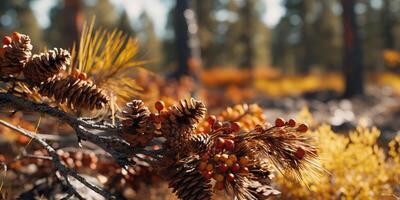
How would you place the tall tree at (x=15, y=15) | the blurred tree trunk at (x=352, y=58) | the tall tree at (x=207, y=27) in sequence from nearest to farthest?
1. the blurred tree trunk at (x=352, y=58)
2. the tall tree at (x=15, y=15)
3. the tall tree at (x=207, y=27)

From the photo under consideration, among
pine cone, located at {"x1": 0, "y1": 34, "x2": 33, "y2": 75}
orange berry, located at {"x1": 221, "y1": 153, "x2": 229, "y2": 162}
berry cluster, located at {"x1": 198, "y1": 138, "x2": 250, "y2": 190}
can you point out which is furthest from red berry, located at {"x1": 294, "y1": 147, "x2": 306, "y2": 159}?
pine cone, located at {"x1": 0, "y1": 34, "x2": 33, "y2": 75}

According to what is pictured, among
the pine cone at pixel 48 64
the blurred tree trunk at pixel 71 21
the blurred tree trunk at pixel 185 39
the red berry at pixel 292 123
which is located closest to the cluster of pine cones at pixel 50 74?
the pine cone at pixel 48 64

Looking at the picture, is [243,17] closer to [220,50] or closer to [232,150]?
[220,50]

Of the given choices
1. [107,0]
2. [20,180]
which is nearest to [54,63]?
[20,180]

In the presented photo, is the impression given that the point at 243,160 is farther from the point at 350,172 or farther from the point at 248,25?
the point at 248,25

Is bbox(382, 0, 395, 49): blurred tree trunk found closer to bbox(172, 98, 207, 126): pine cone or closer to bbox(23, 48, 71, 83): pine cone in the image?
bbox(172, 98, 207, 126): pine cone

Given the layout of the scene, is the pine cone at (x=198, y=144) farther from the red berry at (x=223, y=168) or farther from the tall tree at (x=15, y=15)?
the tall tree at (x=15, y=15)
